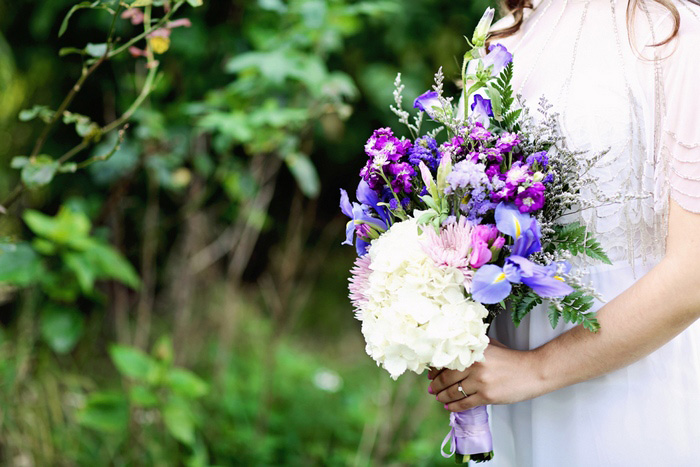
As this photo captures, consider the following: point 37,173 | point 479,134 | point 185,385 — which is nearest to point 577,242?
point 479,134

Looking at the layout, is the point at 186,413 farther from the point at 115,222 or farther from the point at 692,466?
the point at 692,466

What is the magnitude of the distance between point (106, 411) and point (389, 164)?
181cm

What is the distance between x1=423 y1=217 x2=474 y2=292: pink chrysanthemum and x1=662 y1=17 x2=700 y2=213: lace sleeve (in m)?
0.36

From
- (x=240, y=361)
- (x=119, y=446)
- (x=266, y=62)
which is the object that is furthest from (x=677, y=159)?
(x=240, y=361)

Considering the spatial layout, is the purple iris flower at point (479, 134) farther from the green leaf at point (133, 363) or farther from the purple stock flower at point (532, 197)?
the green leaf at point (133, 363)

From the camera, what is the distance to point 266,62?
2328mm

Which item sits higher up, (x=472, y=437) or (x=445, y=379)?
(x=445, y=379)

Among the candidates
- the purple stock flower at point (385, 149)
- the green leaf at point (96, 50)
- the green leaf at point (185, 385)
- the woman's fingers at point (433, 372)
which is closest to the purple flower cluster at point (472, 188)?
the purple stock flower at point (385, 149)

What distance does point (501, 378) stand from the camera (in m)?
1.26

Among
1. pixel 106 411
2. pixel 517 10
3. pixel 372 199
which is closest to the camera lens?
pixel 372 199

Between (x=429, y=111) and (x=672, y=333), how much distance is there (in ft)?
1.87

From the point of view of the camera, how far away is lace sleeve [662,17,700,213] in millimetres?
1118

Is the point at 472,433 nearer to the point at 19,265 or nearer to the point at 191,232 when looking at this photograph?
the point at 19,265

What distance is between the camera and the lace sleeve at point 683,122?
3.67ft
